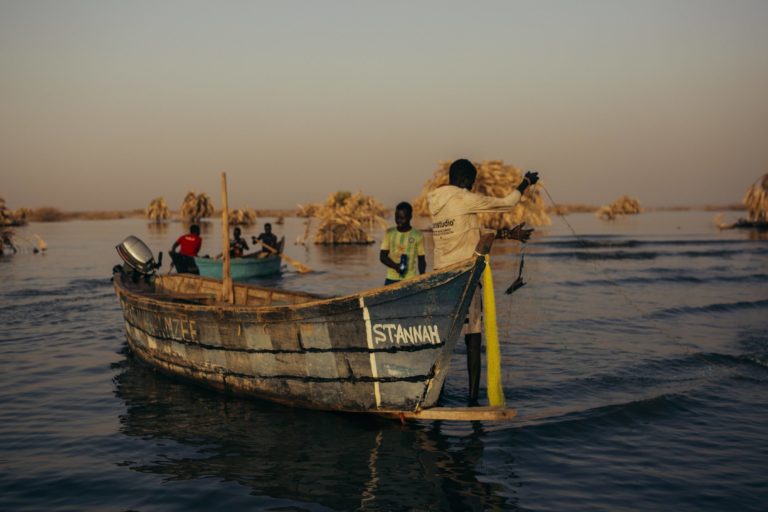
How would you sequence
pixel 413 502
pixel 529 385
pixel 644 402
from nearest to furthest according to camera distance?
pixel 413 502 < pixel 644 402 < pixel 529 385

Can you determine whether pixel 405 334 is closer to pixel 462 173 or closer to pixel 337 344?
pixel 337 344

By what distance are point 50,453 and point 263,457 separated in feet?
8.51

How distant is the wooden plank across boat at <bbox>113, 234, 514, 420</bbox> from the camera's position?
672 centimetres

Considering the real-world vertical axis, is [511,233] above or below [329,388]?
above

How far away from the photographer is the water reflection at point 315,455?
598 cm

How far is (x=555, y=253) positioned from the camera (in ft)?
125

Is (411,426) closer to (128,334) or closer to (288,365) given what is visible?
(288,365)

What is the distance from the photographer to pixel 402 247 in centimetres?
876

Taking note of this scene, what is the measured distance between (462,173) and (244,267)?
17.2 metres

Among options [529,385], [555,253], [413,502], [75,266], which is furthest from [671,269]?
[75,266]

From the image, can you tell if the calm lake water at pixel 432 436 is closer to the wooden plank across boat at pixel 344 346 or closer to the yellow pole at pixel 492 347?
the wooden plank across boat at pixel 344 346

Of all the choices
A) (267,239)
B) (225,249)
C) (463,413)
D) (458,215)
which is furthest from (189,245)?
(463,413)

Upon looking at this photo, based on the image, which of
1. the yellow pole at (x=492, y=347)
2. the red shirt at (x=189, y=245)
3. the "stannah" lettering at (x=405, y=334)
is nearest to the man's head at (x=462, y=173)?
the yellow pole at (x=492, y=347)

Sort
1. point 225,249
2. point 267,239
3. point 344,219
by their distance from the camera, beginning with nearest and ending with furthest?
point 225,249 < point 267,239 < point 344,219
